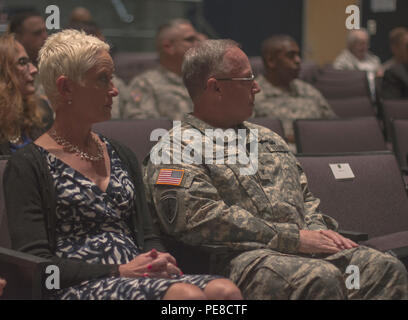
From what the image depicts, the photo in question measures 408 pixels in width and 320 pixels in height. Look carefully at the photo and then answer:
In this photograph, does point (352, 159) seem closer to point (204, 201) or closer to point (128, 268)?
point (204, 201)

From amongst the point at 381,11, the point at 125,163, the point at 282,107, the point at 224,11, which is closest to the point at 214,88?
the point at 125,163

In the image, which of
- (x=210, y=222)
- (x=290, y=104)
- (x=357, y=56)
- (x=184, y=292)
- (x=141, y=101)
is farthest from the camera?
(x=357, y=56)

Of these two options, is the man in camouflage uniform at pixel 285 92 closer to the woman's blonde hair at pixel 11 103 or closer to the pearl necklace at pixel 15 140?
the woman's blonde hair at pixel 11 103

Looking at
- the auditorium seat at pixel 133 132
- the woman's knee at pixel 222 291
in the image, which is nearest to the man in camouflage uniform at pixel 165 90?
the auditorium seat at pixel 133 132

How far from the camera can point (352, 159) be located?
2.88 meters

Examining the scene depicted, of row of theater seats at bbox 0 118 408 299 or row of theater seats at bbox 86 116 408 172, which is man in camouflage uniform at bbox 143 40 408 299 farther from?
row of theater seats at bbox 86 116 408 172

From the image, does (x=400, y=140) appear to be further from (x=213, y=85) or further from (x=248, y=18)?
(x=248, y=18)

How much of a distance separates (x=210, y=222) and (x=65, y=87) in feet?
2.00

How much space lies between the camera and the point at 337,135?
11.9ft

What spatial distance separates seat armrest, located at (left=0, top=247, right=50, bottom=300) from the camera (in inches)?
67.4

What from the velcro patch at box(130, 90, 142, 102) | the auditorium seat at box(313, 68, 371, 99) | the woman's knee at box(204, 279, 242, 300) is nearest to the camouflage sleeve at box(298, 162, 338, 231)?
the woman's knee at box(204, 279, 242, 300)

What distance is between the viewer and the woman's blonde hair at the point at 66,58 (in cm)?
201

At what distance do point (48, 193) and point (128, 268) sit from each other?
0.32 metres

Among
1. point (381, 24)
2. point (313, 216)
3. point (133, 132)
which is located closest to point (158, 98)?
point (133, 132)
